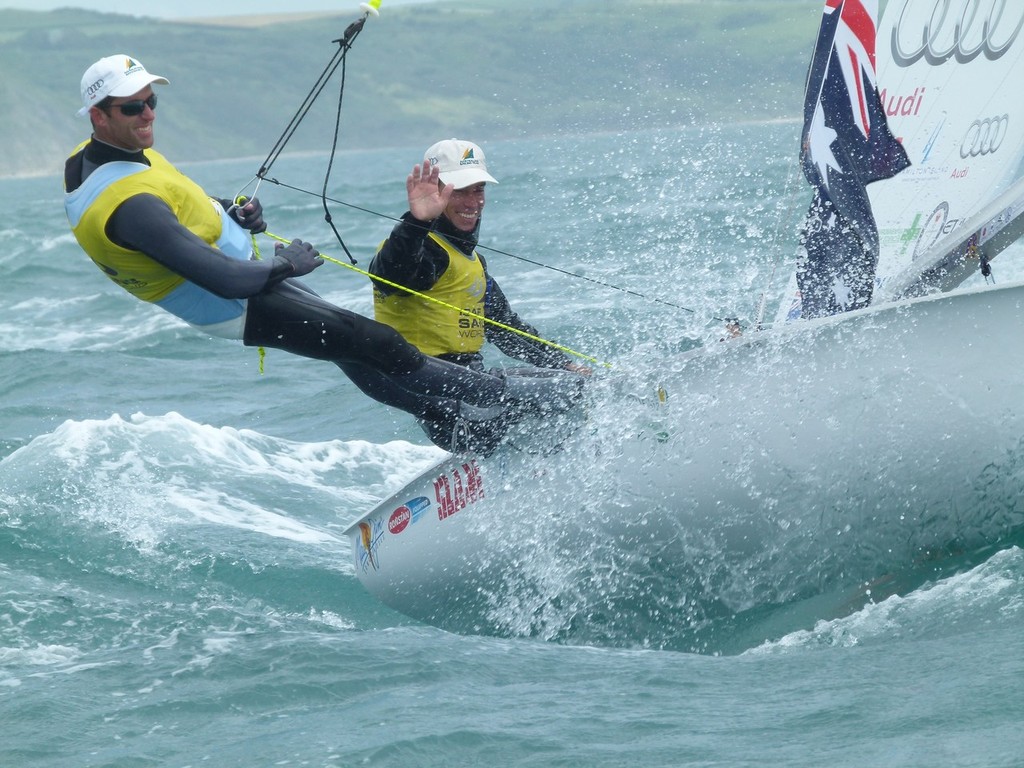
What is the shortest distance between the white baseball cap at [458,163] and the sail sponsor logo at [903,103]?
4.05ft

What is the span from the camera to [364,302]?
10938 millimetres

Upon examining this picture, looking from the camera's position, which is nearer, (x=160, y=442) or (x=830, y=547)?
(x=830, y=547)

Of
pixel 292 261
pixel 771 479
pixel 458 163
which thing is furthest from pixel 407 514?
pixel 771 479

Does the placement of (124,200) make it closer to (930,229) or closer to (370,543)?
(370,543)

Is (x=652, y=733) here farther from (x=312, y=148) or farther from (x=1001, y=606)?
(x=312, y=148)

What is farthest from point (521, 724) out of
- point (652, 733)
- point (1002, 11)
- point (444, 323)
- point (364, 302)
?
point (364, 302)

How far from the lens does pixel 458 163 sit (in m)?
4.08

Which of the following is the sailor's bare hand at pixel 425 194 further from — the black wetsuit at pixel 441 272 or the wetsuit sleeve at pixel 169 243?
the wetsuit sleeve at pixel 169 243

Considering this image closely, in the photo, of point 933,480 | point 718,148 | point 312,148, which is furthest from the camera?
point 312,148

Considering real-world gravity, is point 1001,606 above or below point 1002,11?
below

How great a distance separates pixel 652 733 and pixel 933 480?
1.21m

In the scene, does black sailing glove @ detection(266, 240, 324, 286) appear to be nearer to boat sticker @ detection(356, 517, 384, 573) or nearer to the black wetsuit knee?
the black wetsuit knee

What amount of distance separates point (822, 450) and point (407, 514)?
54.5 inches

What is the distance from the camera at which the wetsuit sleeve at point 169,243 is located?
353cm
